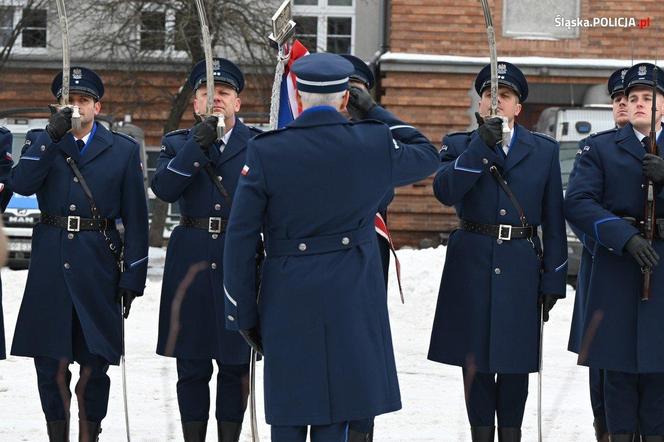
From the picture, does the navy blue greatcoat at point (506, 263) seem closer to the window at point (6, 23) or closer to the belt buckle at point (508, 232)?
the belt buckle at point (508, 232)

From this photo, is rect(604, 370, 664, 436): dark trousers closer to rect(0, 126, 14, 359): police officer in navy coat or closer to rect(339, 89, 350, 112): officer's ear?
rect(339, 89, 350, 112): officer's ear

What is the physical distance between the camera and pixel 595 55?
83.7 feet

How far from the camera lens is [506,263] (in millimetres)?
6805

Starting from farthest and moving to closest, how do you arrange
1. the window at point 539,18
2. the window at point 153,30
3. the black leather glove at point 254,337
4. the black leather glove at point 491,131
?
the window at point 539,18, the window at point 153,30, the black leather glove at point 491,131, the black leather glove at point 254,337

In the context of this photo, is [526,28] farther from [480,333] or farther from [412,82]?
[480,333]

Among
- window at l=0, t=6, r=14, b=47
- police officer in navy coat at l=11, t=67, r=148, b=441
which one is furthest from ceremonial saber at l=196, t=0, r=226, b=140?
window at l=0, t=6, r=14, b=47

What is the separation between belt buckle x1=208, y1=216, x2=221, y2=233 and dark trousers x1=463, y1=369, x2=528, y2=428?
1.40 metres

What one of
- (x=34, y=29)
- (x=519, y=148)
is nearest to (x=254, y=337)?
(x=519, y=148)

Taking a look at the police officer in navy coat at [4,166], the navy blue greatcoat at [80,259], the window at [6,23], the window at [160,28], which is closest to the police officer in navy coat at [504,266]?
the navy blue greatcoat at [80,259]

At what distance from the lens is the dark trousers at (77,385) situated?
6.84 meters

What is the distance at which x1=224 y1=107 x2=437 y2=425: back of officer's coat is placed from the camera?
5234 millimetres

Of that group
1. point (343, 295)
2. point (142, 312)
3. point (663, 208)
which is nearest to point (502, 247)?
point (663, 208)

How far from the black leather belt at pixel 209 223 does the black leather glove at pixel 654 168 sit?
201 centimetres

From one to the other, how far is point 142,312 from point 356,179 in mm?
8338
